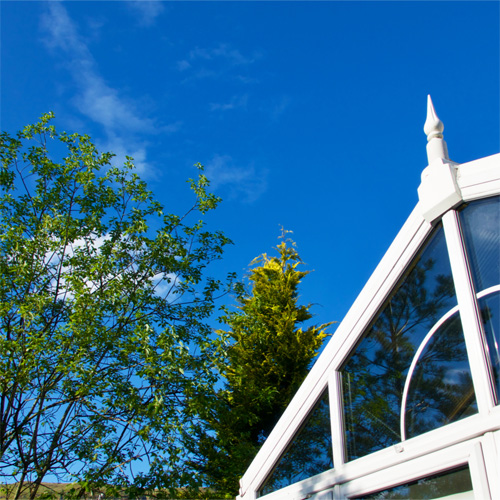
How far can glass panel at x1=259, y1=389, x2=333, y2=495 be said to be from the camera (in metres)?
3.82

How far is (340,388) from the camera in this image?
150 inches

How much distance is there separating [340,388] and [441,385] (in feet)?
3.46

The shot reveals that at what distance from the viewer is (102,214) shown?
904 cm

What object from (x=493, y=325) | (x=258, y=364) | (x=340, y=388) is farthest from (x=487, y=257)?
(x=258, y=364)

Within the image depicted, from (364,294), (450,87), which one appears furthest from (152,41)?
(364,294)

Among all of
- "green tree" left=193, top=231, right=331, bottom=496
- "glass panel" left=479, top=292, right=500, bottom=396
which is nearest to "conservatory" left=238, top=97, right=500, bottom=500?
"glass panel" left=479, top=292, right=500, bottom=396

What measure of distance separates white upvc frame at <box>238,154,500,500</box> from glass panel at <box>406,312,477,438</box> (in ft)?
0.23

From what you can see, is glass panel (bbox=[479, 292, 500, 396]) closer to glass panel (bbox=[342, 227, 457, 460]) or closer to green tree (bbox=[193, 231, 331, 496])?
glass panel (bbox=[342, 227, 457, 460])

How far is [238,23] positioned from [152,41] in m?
1.79

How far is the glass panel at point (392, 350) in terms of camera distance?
10.3ft

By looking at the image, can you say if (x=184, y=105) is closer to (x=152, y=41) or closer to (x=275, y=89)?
(x=152, y=41)

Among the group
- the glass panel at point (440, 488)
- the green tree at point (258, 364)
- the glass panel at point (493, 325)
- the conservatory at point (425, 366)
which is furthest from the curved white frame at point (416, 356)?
the green tree at point (258, 364)

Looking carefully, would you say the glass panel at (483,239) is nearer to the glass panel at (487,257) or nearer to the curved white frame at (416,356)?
the glass panel at (487,257)

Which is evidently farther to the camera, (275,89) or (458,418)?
(275,89)
